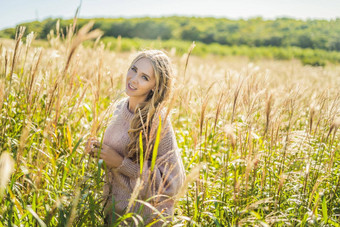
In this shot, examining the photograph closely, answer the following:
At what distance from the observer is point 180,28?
147 feet

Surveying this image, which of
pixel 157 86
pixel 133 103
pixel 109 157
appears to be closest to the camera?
pixel 109 157

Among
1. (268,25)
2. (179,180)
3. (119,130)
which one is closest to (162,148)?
(179,180)

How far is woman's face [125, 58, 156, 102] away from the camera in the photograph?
1672mm

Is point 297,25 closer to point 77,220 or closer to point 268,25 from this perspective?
point 268,25

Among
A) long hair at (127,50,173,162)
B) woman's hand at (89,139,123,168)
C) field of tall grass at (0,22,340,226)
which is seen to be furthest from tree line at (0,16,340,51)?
woman's hand at (89,139,123,168)

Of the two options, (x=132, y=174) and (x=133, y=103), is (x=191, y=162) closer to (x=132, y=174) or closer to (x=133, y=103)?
(x=132, y=174)

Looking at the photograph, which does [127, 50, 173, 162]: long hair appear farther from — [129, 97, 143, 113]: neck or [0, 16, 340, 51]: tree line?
[0, 16, 340, 51]: tree line

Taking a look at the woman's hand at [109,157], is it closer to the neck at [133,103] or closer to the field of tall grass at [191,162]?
the field of tall grass at [191,162]

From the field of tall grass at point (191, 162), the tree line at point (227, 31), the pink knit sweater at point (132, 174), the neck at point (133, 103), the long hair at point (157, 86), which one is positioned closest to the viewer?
the field of tall grass at point (191, 162)

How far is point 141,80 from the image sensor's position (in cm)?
168

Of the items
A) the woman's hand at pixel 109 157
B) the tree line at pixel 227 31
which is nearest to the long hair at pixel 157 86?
the woman's hand at pixel 109 157

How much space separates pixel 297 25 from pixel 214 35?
11084mm

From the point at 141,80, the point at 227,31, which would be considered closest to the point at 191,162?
the point at 141,80

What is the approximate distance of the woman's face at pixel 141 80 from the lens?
1.67 meters
